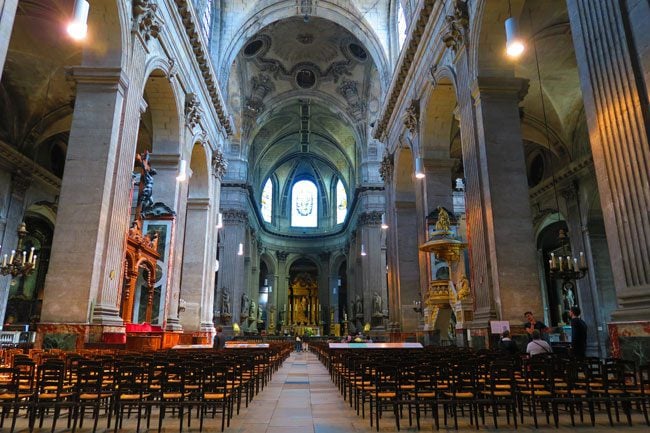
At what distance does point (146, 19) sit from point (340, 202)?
109 ft

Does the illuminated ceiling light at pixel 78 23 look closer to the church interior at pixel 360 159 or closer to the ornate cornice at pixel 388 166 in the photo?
the church interior at pixel 360 159

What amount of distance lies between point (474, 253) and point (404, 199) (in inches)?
365

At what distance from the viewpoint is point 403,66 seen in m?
16.5

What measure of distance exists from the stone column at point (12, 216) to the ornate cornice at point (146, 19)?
1087cm

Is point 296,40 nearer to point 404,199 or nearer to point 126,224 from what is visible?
point 404,199

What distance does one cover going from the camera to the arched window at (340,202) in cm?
4300

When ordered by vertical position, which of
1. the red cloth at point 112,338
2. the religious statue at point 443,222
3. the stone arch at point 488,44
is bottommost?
the red cloth at point 112,338

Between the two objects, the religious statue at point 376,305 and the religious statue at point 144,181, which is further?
the religious statue at point 376,305

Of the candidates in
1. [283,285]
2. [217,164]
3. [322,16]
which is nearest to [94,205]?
[217,164]

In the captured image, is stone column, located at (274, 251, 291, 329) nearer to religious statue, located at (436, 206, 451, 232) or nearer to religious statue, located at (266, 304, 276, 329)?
religious statue, located at (266, 304, 276, 329)

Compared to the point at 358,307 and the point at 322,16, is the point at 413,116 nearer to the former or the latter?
the point at 322,16

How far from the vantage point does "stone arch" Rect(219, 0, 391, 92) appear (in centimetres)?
2147

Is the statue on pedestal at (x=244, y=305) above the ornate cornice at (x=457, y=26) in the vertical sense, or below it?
below

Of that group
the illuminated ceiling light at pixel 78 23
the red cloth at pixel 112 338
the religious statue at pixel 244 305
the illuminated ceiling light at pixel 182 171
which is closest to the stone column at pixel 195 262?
the illuminated ceiling light at pixel 182 171
